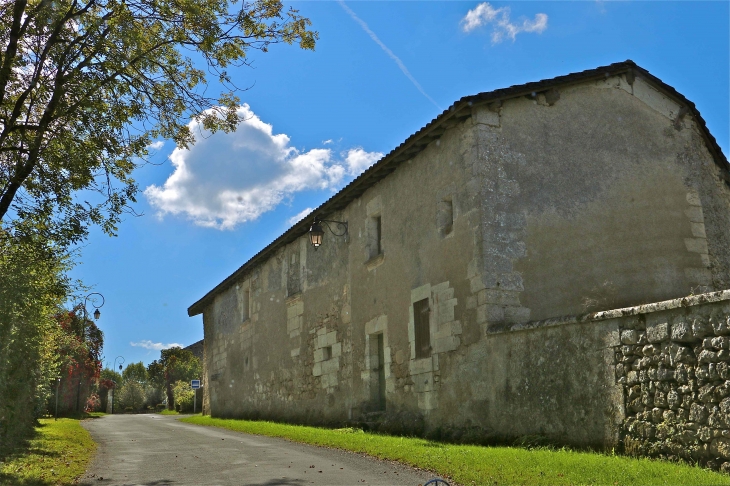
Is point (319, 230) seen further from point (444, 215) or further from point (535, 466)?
point (535, 466)

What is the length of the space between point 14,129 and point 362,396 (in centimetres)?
879

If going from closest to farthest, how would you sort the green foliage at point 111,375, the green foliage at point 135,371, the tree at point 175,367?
the tree at point 175,367 → the green foliage at point 111,375 → the green foliage at point 135,371

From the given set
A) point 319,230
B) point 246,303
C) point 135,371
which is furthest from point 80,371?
point 135,371

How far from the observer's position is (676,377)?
7277 mm

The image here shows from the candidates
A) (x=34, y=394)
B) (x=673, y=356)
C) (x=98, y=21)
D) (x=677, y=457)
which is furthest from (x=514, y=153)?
(x=34, y=394)

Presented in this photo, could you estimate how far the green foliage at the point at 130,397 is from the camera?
145 feet

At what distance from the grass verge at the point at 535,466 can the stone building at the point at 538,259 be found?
717 mm

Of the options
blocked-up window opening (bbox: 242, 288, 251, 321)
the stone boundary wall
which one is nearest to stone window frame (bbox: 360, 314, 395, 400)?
the stone boundary wall

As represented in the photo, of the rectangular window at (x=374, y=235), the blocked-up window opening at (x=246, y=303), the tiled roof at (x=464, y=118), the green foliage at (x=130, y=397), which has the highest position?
the tiled roof at (x=464, y=118)

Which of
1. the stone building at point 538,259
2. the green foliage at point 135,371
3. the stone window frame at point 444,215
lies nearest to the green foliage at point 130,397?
the green foliage at point 135,371

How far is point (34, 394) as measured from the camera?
44.0 ft

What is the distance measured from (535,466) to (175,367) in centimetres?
4522

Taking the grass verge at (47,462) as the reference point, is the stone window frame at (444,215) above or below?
above

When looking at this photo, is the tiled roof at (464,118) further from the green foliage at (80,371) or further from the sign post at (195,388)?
the sign post at (195,388)
